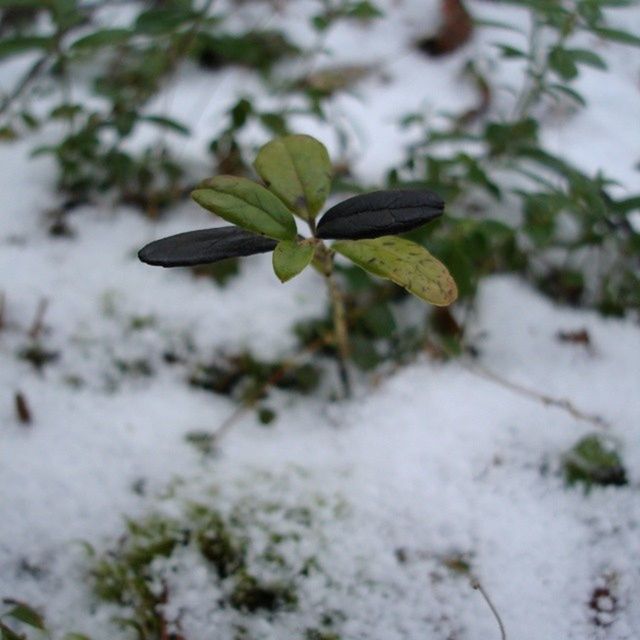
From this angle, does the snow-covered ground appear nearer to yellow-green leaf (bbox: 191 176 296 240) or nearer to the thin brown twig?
the thin brown twig

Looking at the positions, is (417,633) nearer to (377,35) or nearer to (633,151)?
(633,151)

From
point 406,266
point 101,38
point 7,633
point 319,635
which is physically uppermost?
point 101,38

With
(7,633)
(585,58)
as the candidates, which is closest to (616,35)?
(585,58)

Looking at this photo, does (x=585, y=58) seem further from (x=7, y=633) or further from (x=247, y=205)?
(x=7, y=633)

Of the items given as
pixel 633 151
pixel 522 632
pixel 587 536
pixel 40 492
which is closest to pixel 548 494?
pixel 587 536

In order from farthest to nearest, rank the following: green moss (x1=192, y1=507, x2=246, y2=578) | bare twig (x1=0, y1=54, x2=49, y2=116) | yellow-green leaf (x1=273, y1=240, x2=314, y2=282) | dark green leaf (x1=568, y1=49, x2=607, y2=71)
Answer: bare twig (x1=0, y1=54, x2=49, y2=116)
dark green leaf (x1=568, y1=49, x2=607, y2=71)
green moss (x1=192, y1=507, x2=246, y2=578)
yellow-green leaf (x1=273, y1=240, x2=314, y2=282)

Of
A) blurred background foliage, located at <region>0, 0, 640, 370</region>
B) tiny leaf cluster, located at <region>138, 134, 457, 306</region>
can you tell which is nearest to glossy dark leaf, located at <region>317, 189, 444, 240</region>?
tiny leaf cluster, located at <region>138, 134, 457, 306</region>
